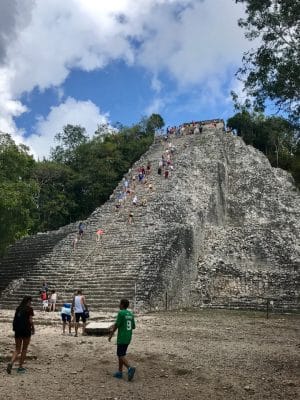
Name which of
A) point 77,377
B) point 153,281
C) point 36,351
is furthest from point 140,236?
point 77,377

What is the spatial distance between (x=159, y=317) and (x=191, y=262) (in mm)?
6012

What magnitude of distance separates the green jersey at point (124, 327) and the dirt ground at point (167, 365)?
0.65 meters

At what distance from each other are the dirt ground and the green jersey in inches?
25.8

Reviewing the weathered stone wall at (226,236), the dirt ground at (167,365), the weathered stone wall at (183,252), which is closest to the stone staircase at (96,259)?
the weathered stone wall at (183,252)

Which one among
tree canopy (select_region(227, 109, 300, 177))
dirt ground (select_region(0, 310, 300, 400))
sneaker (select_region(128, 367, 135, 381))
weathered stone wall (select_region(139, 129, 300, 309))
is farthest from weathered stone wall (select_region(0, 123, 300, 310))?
tree canopy (select_region(227, 109, 300, 177))

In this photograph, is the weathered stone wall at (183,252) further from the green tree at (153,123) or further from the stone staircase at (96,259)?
the green tree at (153,123)

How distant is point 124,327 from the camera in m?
8.01

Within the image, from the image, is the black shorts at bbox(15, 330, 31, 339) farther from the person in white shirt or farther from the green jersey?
the person in white shirt

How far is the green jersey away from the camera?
26.1ft

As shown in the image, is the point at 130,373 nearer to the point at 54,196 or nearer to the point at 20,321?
the point at 20,321

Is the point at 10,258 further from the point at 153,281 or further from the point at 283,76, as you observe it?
the point at 283,76

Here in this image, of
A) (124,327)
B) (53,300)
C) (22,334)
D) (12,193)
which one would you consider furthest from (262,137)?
(22,334)

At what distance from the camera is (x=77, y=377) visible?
7957 millimetres

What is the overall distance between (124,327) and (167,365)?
1.63 meters
